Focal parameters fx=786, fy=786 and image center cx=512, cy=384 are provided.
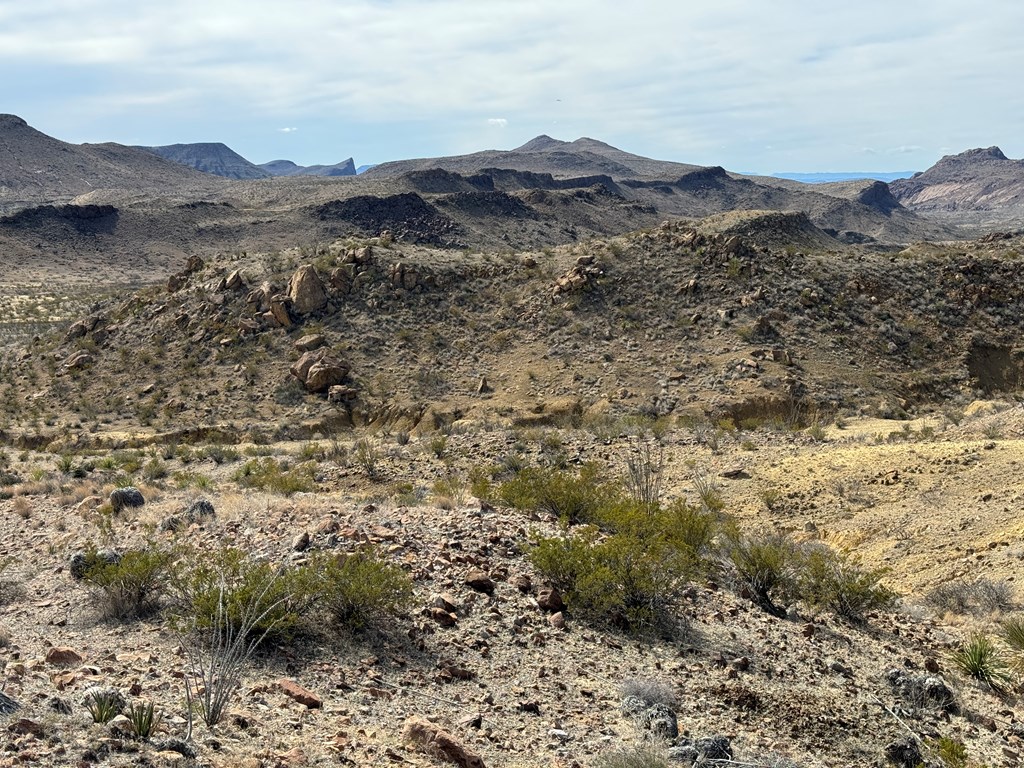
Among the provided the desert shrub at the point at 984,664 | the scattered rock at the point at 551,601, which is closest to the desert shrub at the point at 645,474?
the scattered rock at the point at 551,601

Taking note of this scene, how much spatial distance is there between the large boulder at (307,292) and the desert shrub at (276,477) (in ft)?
36.0

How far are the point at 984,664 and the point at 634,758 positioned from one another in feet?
13.7

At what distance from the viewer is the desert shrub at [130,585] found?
703cm

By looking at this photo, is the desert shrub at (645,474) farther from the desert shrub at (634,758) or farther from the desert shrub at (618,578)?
the desert shrub at (634,758)

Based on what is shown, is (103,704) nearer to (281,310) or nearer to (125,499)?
(125,499)

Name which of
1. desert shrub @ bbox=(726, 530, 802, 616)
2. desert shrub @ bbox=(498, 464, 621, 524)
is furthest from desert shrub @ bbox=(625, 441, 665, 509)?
desert shrub @ bbox=(726, 530, 802, 616)

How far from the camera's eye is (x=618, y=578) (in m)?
7.27

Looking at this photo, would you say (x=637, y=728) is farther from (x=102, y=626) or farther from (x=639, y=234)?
(x=639, y=234)

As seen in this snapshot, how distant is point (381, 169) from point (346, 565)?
6470 inches

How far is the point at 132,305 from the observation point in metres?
29.1

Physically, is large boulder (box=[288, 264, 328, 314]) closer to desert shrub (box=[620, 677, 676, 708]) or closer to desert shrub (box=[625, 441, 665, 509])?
desert shrub (box=[625, 441, 665, 509])

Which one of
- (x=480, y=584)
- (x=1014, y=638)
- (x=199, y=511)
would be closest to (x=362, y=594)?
(x=480, y=584)

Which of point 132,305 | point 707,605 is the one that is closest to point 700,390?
point 707,605

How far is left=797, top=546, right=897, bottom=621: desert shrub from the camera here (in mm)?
8195
